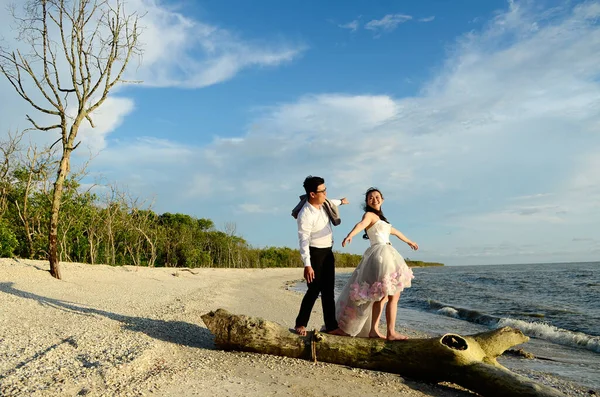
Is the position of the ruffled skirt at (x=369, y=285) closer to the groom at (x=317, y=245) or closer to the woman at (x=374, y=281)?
the woman at (x=374, y=281)

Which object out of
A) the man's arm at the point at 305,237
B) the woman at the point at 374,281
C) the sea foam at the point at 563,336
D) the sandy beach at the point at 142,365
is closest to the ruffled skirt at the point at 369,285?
the woman at the point at 374,281

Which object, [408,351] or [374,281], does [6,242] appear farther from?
[408,351]

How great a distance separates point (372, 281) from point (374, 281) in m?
0.04

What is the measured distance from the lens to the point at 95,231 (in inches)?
1426

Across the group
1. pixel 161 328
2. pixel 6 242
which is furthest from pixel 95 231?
pixel 161 328

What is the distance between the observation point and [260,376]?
5359mm

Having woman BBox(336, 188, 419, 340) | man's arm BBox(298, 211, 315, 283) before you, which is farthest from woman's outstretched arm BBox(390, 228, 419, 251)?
man's arm BBox(298, 211, 315, 283)

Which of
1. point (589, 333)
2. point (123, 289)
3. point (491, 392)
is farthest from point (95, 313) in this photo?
point (589, 333)

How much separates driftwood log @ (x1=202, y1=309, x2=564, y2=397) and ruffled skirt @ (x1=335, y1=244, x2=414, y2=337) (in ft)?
1.70

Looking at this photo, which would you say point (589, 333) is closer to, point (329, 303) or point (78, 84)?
point (329, 303)

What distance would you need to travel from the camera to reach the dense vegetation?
24375 mm

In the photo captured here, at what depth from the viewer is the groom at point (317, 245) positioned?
6.57m

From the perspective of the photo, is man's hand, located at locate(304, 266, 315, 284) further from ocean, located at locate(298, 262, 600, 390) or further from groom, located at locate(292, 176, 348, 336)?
ocean, located at locate(298, 262, 600, 390)

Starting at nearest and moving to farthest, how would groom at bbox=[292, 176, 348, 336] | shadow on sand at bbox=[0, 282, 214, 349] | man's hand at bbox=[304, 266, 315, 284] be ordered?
man's hand at bbox=[304, 266, 315, 284]
groom at bbox=[292, 176, 348, 336]
shadow on sand at bbox=[0, 282, 214, 349]
